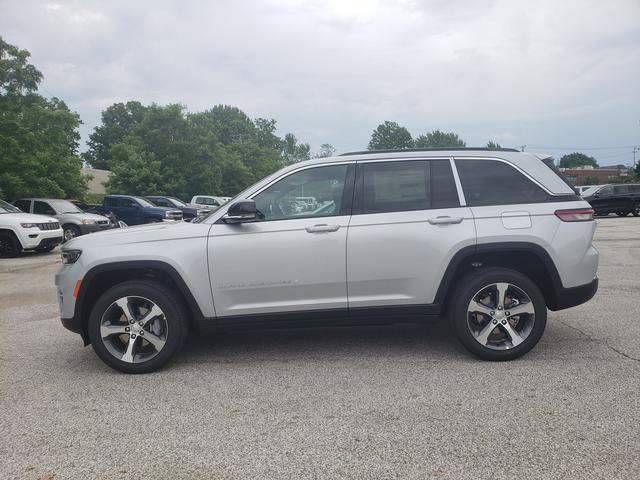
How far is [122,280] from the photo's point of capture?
178 inches

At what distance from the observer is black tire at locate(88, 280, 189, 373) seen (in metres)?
4.26

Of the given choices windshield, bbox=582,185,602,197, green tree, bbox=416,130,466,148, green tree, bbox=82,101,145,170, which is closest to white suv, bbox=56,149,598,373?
windshield, bbox=582,185,602,197

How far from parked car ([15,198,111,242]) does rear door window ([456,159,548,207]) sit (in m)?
14.4

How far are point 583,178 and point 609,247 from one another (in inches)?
4877

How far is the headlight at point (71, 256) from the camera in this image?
173 inches

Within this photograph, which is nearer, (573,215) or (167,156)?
(573,215)

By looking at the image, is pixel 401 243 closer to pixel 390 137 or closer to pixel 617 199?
pixel 617 199

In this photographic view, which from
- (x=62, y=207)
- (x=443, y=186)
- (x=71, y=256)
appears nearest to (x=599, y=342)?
(x=443, y=186)

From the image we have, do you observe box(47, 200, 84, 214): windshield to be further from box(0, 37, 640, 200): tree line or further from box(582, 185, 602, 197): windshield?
box(582, 185, 602, 197): windshield

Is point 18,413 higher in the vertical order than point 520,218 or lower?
lower

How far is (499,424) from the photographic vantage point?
3213 mm

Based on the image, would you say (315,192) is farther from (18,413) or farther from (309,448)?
(18,413)

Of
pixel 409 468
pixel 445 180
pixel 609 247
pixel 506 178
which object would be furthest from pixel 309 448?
pixel 609 247

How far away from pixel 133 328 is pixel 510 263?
10.6ft
